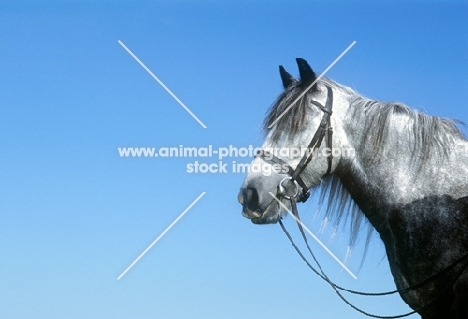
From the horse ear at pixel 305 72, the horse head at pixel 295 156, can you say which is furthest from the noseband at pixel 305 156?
the horse ear at pixel 305 72

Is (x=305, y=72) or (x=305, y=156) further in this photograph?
(x=305, y=72)

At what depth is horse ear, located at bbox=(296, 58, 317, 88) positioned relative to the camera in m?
6.31

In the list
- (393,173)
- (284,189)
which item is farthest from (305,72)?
(393,173)

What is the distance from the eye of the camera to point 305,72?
249 inches

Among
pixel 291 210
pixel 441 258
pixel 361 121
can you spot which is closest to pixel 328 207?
pixel 291 210

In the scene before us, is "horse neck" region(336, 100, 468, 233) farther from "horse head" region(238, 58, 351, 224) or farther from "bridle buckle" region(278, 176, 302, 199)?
"bridle buckle" region(278, 176, 302, 199)

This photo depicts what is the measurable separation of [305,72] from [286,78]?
15.6 inches

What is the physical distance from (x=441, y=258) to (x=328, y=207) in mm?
1517

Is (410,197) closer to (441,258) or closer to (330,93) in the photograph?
(441,258)

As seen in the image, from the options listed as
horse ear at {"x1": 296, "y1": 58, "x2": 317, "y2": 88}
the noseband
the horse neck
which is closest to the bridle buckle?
the noseband

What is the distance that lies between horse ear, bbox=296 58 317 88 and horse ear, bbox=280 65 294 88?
260 mm

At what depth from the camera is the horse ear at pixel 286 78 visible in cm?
664

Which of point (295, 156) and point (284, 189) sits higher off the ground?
point (295, 156)

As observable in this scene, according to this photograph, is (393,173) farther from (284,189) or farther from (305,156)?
(284,189)
